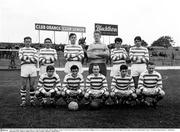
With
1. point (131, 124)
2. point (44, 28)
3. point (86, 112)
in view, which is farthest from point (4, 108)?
point (44, 28)

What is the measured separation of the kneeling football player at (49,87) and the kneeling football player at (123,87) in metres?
1.40

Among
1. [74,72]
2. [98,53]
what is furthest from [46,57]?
[98,53]

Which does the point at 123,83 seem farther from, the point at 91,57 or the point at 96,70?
the point at 91,57

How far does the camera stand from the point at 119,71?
302 inches

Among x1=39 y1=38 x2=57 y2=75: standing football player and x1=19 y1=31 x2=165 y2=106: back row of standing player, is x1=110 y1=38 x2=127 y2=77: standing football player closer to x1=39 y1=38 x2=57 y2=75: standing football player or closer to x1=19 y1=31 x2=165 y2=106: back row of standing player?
x1=19 y1=31 x2=165 y2=106: back row of standing player

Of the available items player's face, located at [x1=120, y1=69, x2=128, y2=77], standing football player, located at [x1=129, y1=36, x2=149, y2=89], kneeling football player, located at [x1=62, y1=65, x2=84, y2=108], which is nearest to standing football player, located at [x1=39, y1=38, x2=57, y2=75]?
kneeling football player, located at [x1=62, y1=65, x2=84, y2=108]

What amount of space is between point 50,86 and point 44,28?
27148 millimetres

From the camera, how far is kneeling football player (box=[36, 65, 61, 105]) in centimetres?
716

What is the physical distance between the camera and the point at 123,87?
7270 mm

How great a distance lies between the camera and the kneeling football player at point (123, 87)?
7.11m

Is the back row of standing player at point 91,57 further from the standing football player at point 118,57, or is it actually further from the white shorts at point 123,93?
the white shorts at point 123,93

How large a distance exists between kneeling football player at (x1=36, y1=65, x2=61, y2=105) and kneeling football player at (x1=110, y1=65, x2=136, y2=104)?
140 centimetres

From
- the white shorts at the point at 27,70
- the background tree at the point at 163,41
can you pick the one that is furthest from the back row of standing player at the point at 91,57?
the background tree at the point at 163,41

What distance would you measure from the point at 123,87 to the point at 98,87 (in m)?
0.63
